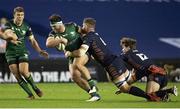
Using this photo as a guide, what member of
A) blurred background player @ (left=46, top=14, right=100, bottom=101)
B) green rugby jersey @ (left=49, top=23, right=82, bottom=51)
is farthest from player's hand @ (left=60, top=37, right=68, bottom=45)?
green rugby jersey @ (left=49, top=23, right=82, bottom=51)

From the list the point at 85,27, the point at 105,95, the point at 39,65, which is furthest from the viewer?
the point at 39,65

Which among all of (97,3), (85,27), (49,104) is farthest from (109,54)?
(97,3)

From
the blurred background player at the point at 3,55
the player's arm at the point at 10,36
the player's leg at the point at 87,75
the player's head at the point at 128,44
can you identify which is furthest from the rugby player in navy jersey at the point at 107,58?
the blurred background player at the point at 3,55

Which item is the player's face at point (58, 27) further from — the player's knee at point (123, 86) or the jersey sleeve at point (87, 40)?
the player's knee at point (123, 86)

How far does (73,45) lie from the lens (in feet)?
52.4

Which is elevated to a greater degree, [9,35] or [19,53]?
[9,35]

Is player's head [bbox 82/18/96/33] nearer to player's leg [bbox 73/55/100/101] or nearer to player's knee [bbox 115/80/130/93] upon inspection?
player's leg [bbox 73/55/100/101]

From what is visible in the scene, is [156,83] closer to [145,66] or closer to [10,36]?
[145,66]

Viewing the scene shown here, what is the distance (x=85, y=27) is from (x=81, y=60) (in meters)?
1.05

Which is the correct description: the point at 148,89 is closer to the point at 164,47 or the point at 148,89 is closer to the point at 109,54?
the point at 109,54

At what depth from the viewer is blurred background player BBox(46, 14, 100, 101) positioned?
1553cm

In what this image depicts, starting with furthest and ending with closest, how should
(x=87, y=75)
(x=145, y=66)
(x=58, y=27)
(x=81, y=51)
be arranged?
1. (x=87, y=75)
2. (x=145, y=66)
3. (x=58, y=27)
4. (x=81, y=51)

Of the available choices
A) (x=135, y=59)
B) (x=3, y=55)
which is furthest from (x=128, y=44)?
(x=3, y=55)

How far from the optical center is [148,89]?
15.6 m
